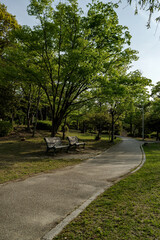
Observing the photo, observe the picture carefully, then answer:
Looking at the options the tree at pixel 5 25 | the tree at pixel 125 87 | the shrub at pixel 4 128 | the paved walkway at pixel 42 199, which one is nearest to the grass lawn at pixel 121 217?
the paved walkway at pixel 42 199

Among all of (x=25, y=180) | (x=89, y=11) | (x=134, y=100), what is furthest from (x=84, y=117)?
(x=25, y=180)

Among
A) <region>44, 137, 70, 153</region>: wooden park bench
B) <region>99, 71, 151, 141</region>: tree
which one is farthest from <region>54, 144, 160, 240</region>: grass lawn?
<region>99, 71, 151, 141</region>: tree

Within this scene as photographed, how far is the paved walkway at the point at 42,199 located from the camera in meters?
2.80

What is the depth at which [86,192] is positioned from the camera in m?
4.54

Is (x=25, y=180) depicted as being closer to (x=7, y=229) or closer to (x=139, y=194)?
(x=7, y=229)

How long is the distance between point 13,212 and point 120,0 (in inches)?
188

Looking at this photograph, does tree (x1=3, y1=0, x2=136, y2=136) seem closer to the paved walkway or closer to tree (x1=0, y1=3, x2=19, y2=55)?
the paved walkway

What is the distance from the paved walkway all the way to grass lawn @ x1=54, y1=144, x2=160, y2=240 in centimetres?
40

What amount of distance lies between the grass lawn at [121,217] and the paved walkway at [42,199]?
403 millimetres

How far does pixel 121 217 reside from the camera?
3156 millimetres

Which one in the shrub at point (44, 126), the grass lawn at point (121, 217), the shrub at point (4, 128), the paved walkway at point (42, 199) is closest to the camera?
the grass lawn at point (121, 217)

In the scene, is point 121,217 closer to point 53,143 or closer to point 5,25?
point 53,143

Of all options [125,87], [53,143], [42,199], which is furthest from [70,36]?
[42,199]

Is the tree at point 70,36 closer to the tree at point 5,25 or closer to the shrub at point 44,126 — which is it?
the tree at point 5,25
